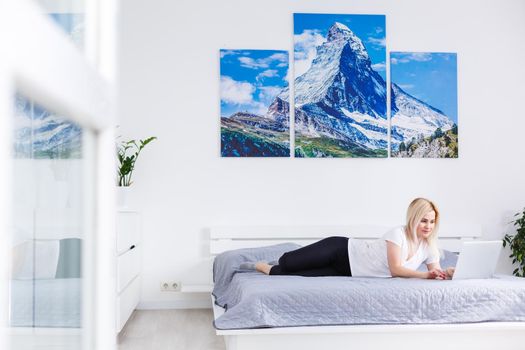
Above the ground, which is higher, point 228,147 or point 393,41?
point 393,41

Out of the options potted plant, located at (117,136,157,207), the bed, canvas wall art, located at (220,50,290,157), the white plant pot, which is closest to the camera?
the bed

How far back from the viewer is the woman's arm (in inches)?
135

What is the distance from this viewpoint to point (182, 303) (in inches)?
193

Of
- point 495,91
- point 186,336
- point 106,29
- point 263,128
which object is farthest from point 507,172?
point 106,29

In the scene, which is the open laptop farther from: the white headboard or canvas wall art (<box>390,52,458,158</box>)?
canvas wall art (<box>390,52,458,158</box>)

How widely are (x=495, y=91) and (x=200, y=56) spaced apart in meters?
→ 2.32

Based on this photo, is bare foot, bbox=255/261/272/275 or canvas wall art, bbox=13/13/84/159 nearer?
canvas wall art, bbox=13/13/84/159

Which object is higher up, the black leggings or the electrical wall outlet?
the black leggings

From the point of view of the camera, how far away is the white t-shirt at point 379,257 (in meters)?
3.50

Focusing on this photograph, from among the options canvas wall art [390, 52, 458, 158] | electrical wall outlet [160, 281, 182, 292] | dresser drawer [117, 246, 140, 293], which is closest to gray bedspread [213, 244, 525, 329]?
dresser drawer [117, 246, 140, 293]

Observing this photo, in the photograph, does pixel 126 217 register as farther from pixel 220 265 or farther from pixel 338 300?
pixel 338 300

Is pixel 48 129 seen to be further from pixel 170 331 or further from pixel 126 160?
pixel 126 160

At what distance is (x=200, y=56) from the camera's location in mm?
4949

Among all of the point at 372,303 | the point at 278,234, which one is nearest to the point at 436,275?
the point at 372,303
